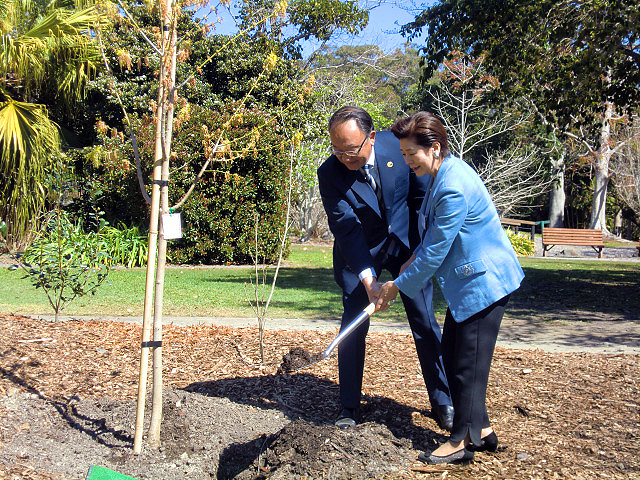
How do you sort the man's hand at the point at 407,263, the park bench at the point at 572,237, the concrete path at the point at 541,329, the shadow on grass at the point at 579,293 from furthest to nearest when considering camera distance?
the park bench at the point at 572,237 → the shadow on grass at the point at 579,293 → the concrete path at the point at 541,329 → the man's hand at the point at 407,263

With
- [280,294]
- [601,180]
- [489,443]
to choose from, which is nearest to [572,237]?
[601,180]

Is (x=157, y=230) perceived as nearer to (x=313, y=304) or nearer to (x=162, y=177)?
(x=162, y=177)

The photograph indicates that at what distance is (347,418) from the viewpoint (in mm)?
3850

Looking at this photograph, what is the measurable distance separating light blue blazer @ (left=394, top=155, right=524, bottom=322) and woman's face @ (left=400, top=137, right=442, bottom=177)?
0.17 ft

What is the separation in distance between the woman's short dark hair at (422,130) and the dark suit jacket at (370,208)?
49 cm

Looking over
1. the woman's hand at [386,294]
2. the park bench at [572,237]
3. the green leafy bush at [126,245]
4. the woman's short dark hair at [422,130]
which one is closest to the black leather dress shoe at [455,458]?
the woman's hand at [386,294]

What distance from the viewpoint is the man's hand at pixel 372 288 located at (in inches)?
142

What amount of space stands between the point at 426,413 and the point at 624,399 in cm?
129

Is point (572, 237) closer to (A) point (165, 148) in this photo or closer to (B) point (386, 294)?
(B) point (386, 294)

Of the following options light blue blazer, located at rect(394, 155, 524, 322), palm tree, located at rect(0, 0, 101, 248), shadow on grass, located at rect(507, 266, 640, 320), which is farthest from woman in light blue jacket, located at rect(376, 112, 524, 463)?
palm tree, located at rect(0, 0, 101, 248)

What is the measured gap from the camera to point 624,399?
4281 millimetres

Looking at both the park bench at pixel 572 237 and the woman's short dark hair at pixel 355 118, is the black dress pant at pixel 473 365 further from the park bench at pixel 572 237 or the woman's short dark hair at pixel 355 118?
the park bench at pixel 572 237

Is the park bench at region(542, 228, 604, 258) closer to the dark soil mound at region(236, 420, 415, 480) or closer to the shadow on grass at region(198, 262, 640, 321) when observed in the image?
the shadow on grass at region(198, 262, 640, 321)

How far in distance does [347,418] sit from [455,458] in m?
0.72
